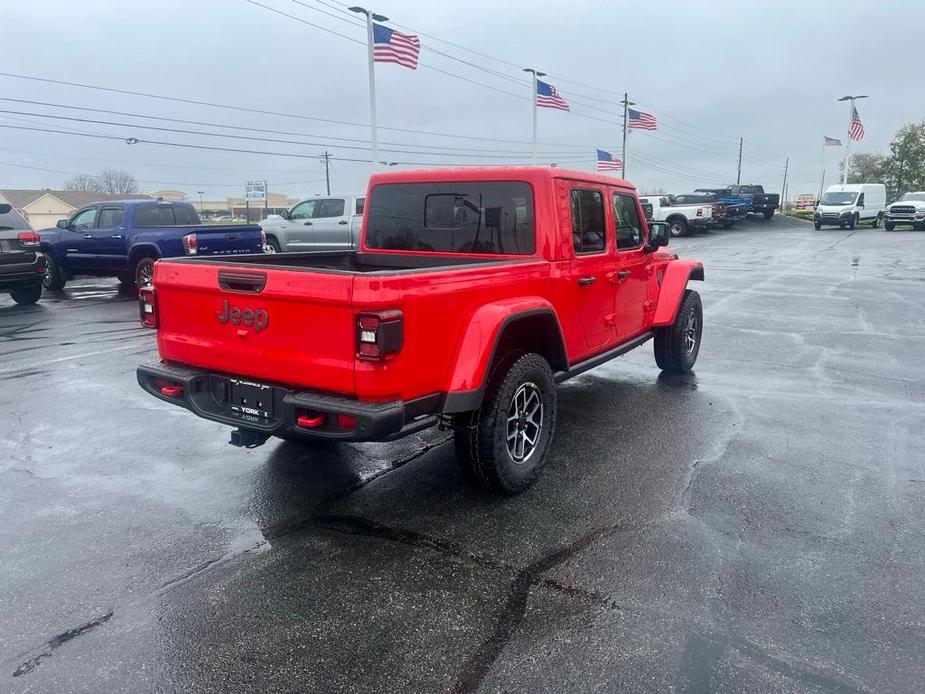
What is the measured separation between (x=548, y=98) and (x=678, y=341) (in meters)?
24.8

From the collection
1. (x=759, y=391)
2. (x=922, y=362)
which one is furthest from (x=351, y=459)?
(x=922, y=362)

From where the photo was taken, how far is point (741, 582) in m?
3.22

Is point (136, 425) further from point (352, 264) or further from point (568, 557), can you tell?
point (568, 557)

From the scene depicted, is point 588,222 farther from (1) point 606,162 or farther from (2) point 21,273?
(1) point 606,162

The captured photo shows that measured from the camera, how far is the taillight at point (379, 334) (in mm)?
3195

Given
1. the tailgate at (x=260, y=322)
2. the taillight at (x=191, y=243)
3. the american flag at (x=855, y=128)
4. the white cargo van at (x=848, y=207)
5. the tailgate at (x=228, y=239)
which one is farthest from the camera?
the american flag at (x=855, y=128)

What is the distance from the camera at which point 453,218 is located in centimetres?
493

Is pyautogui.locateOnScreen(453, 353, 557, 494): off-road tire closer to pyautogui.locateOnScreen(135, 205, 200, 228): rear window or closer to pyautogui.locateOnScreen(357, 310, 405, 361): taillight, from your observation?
pyautogui.locateOnScreen(357, 310, 405, 361): taillight

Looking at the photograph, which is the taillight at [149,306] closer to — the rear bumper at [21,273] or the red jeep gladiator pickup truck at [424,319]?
the red jeep gladiator pickup truck at [424,319]

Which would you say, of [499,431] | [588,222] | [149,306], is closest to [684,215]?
[588,222]

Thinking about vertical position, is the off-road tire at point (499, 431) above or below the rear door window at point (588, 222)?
below

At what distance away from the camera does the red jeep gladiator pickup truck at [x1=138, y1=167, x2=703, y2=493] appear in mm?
3328

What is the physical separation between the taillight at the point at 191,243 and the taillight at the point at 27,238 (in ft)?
8.09

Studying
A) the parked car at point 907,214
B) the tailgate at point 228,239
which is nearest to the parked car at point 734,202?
the parked car at point 907,214
